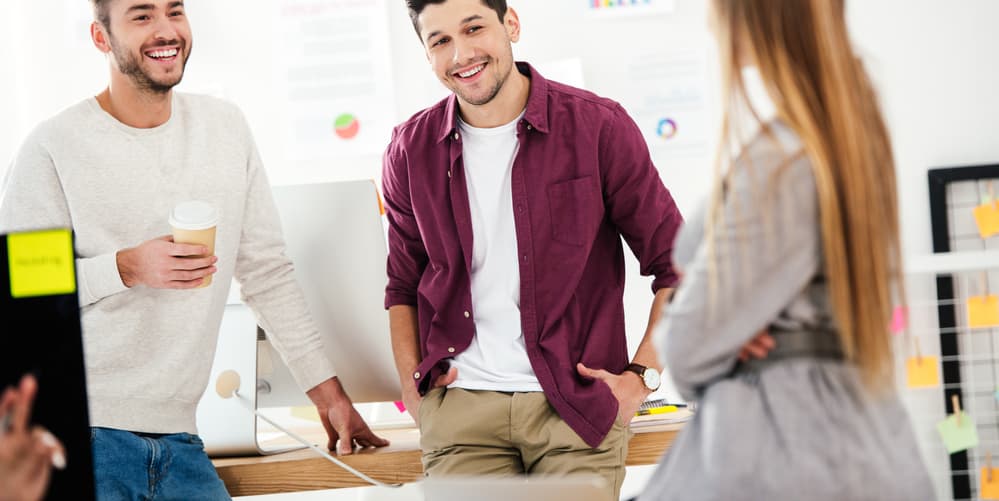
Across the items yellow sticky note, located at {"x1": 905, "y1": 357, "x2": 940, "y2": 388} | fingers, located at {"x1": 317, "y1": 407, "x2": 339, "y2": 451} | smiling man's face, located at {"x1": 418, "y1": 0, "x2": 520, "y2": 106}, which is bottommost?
yellow sticky note, located at {"x1": 905, "y1": 357, "x2": 940, "y2": 388}

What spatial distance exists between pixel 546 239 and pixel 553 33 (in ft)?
5.52

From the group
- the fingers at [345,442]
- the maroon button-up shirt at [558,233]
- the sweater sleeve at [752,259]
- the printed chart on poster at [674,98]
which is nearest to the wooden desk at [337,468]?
the fingers at [345,442]

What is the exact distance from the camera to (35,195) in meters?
1.92

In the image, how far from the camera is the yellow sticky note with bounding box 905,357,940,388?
2443mm

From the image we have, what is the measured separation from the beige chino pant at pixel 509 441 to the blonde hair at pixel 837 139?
728 millimetres

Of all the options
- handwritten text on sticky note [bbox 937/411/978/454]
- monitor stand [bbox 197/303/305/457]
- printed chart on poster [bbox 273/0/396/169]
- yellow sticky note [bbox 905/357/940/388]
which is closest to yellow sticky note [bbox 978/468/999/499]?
handwritten text on sticky note [bbox 937/411/978/454]

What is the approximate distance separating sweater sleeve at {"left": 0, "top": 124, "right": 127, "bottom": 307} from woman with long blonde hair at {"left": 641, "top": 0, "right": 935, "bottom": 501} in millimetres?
1168

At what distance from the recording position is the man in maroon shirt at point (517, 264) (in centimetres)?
183

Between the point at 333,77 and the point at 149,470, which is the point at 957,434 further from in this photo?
the point at 333,77

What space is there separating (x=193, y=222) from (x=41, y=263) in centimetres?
65

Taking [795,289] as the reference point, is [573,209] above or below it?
above

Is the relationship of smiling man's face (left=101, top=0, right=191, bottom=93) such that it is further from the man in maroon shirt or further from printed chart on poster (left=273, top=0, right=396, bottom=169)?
printed chart on poster (left=273, top=0, right=396, bottom=169)

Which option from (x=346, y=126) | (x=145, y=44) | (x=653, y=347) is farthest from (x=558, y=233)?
(x=346, y=126)

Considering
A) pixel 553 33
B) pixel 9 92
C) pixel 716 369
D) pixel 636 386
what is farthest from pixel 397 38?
pixel 716 369
